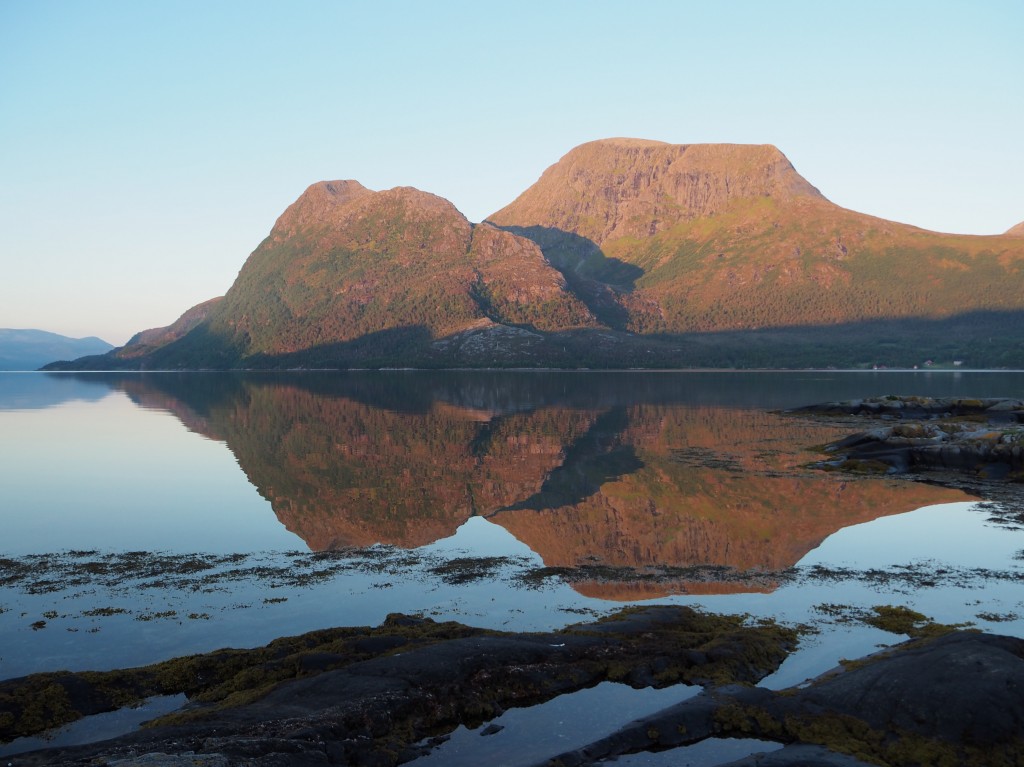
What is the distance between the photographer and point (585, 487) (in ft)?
134

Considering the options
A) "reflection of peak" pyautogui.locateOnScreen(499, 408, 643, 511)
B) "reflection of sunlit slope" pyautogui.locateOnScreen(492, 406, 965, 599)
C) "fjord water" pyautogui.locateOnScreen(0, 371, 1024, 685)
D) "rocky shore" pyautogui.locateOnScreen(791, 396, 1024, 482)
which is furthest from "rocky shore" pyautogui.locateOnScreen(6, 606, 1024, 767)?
"rocky shore" pyautogui.locateOnScreen(791, 396, 1024, 482)

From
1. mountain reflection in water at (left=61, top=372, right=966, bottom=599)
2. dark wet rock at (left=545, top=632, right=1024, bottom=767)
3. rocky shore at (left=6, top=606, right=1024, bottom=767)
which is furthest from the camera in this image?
Result: mountain reflection in water at (left=61, top=372, right=966, bottom=599)

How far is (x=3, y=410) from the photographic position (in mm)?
100250

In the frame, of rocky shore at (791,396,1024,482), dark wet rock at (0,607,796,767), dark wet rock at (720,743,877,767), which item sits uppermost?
dark wet rock at (0,607,796,767)

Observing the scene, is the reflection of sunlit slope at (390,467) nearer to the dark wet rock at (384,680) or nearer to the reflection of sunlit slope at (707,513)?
the reflection of sunlit slope at (707,513)

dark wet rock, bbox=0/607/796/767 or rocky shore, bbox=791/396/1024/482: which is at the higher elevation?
dark wet rock, bbox=0/607/796/767

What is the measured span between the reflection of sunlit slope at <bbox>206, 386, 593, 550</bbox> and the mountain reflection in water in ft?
0.42

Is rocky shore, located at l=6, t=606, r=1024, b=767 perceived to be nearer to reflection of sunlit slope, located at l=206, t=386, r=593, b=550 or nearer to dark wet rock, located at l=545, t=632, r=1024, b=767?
dark wet rock, located at l=545, t=632, r=1024, b=767

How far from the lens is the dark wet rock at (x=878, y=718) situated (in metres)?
13.0

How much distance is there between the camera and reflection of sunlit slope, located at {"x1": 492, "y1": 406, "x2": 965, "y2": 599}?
2775 centimetres

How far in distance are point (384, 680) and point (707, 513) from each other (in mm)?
22312

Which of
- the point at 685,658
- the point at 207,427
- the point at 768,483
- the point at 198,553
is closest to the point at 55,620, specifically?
the point at 198,553

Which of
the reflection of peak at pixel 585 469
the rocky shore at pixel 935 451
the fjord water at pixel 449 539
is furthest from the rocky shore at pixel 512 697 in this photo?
the rocky shore at pixel 935 451

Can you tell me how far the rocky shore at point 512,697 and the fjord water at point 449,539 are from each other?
80.1 inches
